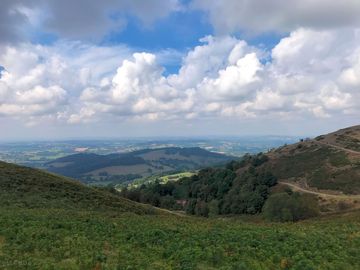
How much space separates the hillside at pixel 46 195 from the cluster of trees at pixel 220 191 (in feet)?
241

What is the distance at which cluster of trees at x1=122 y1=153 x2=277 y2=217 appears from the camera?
127 m

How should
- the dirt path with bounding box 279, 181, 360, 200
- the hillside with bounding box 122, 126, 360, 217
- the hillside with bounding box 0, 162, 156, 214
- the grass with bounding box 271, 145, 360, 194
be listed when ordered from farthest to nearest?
the grass with bounding box 271, 145, 360, 194, the dirt path with bounding box 279, 181, 360, 200, the hillside with bounding box 122, 126, 360, 217, the hillside with bounding box 0, 162, 156, 214

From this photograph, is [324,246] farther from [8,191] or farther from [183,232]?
[8,191]

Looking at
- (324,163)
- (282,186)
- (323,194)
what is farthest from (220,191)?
(323,194)

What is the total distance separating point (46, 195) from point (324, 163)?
121m

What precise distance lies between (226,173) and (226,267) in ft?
507

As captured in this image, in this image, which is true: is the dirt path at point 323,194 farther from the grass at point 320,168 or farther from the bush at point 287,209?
the bush at point 287,209

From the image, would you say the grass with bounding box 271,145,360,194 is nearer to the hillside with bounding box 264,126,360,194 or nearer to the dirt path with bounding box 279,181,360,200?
the hillside with bounding box 264,126,360,194

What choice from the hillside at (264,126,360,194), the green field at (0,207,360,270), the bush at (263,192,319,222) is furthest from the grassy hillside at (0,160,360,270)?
the hillside at (264,126,360,194)

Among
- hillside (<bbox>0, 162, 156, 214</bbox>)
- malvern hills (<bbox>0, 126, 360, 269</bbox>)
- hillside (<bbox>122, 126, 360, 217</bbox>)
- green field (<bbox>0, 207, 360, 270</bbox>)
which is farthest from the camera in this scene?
hillside (<bbox>122, 126, 360, 217</bbox>)

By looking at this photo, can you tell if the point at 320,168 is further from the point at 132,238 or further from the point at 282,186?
the point at 132,238

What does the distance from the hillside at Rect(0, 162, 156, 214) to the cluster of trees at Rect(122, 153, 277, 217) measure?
241 ft

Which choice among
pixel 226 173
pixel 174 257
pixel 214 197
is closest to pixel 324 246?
pixel 174 257

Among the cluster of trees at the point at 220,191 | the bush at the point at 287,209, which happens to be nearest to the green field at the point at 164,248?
the bush at the point at 287,209
